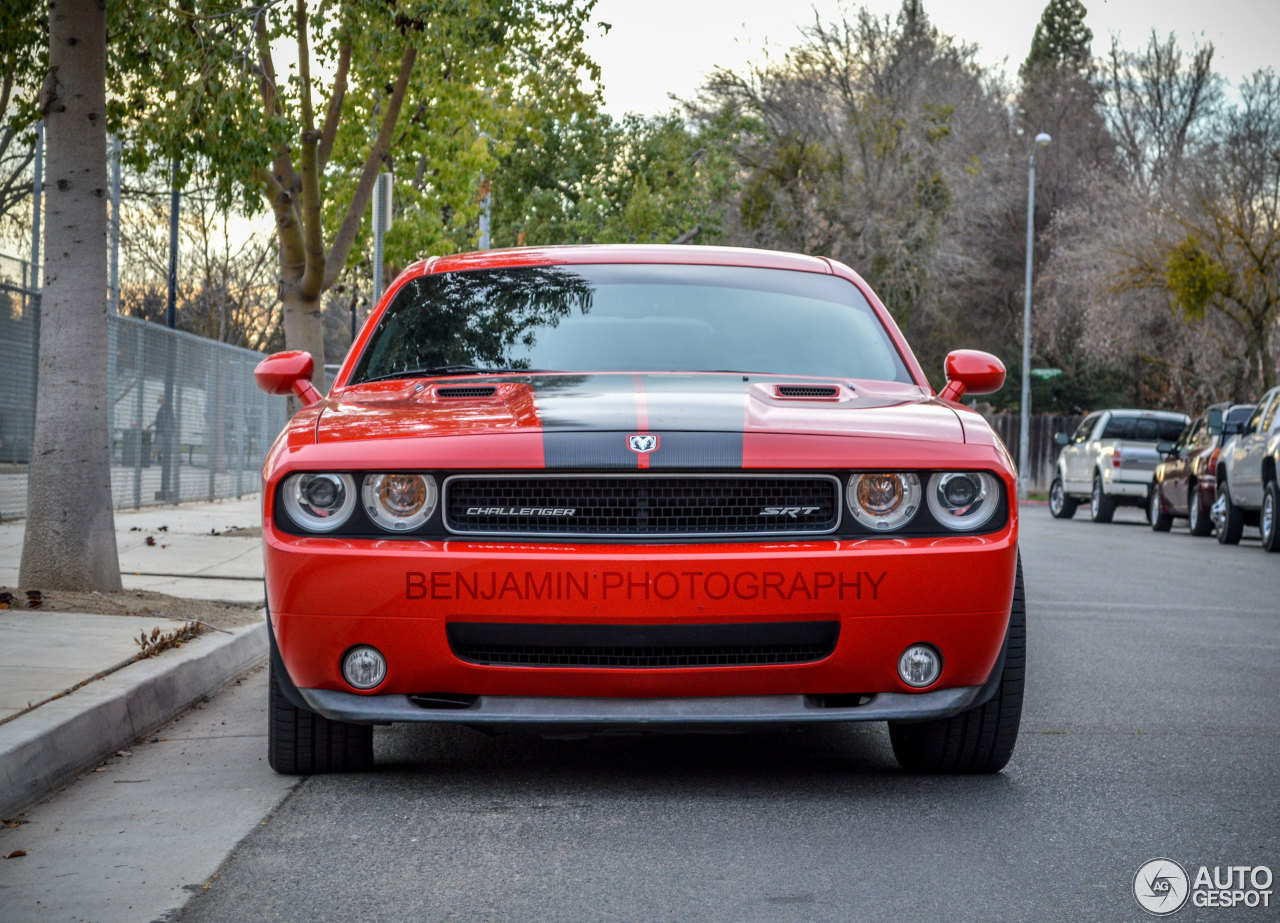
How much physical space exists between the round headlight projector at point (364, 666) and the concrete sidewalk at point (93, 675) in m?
1.01

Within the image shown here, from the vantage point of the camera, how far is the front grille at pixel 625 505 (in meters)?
4.20

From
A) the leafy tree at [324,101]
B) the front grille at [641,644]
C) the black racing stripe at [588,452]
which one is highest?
the leafy tree at [324,101]

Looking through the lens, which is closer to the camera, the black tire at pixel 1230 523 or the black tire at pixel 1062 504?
the black tire at pixel 1230 523

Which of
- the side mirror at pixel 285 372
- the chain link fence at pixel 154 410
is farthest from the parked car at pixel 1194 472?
the side mirror at pixel 285 372

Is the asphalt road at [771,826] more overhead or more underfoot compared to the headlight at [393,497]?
more underfoot

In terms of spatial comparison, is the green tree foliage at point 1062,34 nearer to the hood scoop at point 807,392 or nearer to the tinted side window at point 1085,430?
the tinted side window at point 1085,430

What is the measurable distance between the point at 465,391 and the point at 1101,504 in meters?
21.5

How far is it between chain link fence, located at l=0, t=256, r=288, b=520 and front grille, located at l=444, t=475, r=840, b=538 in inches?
337

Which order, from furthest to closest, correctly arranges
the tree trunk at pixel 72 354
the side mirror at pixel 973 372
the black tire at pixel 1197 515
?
the black tire at pixel 1197 515
the tree trunk at pixel 72 354
the side mirror at pixel 973 372

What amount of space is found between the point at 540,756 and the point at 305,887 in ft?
5.19

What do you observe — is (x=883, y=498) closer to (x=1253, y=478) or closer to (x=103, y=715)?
(x=103, y=715)

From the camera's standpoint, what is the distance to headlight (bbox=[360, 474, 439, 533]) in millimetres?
4242

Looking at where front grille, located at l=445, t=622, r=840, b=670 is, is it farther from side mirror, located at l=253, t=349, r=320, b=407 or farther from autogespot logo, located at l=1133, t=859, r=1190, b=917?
side mirror, located at l=253, t=349, r=320, b=407

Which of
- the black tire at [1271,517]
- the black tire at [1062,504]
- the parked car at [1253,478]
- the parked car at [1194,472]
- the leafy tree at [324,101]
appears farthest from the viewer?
the black tire at [1062,504]
